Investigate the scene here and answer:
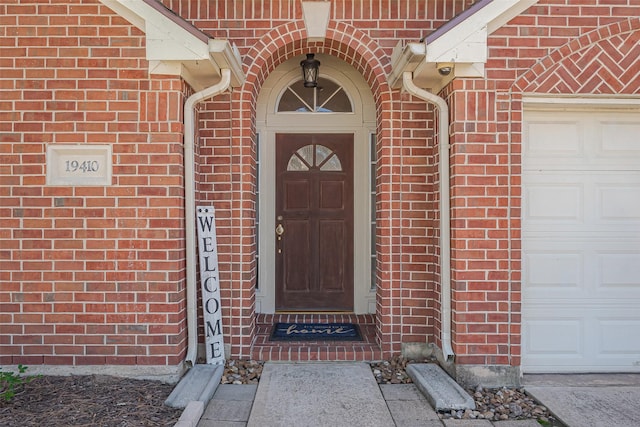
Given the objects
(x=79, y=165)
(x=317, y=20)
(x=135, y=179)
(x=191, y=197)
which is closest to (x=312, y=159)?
(x=317, y=20)

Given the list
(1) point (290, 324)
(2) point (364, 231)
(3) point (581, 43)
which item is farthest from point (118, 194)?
(3) point (581, 43)

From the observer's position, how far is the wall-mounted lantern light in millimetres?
5062

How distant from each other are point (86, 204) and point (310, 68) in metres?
→ 2.66

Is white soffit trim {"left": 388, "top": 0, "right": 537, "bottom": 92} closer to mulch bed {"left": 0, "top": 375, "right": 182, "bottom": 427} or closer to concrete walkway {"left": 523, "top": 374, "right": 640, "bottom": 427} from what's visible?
concrete walkway {"left": 523, "top": 374, "right": 640, "bottom": 427}

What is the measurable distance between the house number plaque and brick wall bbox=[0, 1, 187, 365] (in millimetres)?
59

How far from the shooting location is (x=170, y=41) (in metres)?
3.74

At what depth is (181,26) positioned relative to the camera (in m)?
3.70

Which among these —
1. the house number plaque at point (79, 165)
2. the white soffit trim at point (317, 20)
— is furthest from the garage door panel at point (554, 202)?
the house number plaque at point (79, 165)

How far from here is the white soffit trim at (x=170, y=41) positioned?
12.1ft

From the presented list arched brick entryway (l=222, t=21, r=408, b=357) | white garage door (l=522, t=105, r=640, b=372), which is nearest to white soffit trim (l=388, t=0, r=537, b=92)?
arched brick entryway (l=222, t=21, r=408, b=357)

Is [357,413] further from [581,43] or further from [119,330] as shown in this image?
[581,43]

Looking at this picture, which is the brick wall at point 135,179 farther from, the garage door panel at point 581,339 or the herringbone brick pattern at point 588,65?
the garage door panel at point 581,339

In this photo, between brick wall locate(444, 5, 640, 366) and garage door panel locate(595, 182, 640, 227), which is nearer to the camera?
brick wall locate(444, 5, 640, 366)

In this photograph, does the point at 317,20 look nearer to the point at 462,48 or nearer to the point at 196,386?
the point at 462,48
